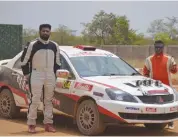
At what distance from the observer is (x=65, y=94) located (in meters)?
8.80

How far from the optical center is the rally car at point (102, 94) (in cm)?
797

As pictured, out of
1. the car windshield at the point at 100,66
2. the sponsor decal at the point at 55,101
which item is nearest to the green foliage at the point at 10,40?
the car windshield at the point at 100,66

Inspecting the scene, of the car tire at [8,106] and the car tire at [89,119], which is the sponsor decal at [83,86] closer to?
the car tire at [89,119]

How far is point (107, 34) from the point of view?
56.6m

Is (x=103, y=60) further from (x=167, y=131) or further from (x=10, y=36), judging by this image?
(x=10, y=36)

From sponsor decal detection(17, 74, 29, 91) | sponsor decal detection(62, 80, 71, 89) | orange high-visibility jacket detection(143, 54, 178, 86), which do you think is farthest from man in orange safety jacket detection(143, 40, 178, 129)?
sponsor decal detection(17, 74, 29, 91)

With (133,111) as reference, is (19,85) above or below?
above

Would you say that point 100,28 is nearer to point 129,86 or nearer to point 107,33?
point 107,33

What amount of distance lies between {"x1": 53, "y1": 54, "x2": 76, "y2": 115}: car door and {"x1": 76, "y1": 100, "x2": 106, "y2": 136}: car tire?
0.26 meters

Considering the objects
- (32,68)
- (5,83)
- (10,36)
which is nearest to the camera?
(32,68)

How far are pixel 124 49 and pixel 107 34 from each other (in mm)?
20508

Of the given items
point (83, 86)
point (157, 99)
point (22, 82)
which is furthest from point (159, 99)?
point (22, 82)

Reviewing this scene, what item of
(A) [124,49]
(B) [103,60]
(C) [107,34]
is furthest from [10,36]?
(C) [107,34]

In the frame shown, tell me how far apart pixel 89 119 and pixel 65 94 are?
2.57 feet
